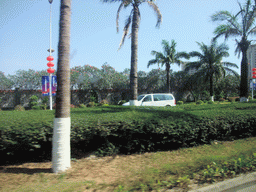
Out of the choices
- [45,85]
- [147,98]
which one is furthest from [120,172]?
[45,85]

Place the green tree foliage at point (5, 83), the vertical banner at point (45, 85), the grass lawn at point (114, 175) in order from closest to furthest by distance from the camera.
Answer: the grass lawn at point (114, 175)
the vertical banner at point (45, 85)
the green tree foliage at point (5, 83)

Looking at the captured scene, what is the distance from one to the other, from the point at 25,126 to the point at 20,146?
41 centimetres

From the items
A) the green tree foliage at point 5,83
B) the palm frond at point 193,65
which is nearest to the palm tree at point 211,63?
the palm frond at point 193,65

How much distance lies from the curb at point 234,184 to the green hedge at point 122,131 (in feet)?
6.71

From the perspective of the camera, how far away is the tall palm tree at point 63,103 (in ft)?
12.4

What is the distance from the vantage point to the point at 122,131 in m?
5.00

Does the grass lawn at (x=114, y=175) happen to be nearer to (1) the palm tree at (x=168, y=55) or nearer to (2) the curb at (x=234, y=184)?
(2) the curb at (x=234, y=184)

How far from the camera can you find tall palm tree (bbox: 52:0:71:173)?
3.79 metres

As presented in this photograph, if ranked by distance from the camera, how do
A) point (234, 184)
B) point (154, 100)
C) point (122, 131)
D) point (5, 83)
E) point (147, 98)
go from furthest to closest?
point (5, 83) < point (154, 100) < point (147, 98) < point (122, 131) < point (234, 184)

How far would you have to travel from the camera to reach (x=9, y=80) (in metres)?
25.8

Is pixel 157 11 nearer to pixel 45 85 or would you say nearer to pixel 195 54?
pixel 45 85

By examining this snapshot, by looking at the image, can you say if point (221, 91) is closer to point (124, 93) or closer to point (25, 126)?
point (124, 93)

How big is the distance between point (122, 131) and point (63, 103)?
1.76m

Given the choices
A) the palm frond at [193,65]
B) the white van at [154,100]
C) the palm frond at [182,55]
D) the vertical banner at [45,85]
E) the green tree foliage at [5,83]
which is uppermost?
the palm frond at [182,55]
